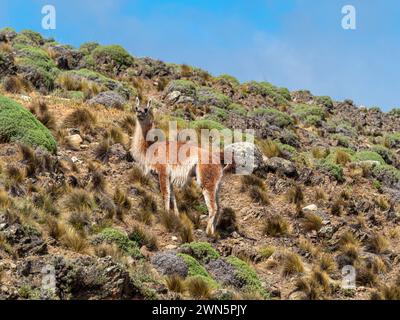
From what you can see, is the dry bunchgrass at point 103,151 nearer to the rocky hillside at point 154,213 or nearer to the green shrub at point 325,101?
the rocky hillside at point 154,213

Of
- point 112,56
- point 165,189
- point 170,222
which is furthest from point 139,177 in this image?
point 112,56

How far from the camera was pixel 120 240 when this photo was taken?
1086 cm

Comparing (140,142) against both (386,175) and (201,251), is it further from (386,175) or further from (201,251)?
(386,175)

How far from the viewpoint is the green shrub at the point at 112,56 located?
1153 inches

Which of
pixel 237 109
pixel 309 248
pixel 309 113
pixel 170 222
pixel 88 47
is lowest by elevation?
pixel 309 248

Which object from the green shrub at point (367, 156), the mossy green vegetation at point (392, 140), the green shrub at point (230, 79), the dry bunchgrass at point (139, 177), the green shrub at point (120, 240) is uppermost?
the green shrub at point (230, 79)

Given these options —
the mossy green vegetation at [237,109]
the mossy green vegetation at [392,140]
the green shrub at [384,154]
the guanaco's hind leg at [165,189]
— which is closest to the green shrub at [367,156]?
the green shrub at [384,154]

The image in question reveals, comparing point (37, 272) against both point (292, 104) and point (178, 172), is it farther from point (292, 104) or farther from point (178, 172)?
point (292, 104)

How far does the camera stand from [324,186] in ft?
57.7

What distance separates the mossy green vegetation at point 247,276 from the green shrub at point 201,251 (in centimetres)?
32

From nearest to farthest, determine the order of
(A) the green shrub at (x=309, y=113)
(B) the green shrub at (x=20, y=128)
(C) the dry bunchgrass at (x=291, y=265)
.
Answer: (C) the dry bunchgrass at (x=291, y=265)
(B) the green shrub at (x=20, y=128)
(A) the green shrub at (x=309, y=113)

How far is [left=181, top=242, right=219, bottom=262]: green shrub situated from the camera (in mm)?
11648

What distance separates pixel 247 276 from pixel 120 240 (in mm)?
2416

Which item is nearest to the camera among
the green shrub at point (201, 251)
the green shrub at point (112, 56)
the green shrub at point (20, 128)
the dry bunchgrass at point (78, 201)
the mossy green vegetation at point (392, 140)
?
the green shrub at point (201, 251)
